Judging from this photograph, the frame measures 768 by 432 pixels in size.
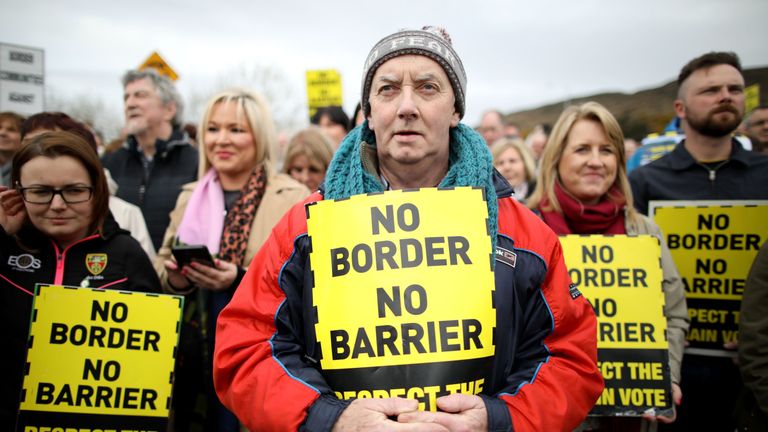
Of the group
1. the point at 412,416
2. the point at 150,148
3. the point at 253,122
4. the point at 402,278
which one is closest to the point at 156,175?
the point at 150,148

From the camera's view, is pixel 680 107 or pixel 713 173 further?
pixel 680 107

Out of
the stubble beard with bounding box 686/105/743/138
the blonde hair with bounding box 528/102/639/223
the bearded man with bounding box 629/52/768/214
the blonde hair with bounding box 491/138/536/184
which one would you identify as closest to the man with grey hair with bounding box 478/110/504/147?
the blonde hair with bounding box 491/138/536/184

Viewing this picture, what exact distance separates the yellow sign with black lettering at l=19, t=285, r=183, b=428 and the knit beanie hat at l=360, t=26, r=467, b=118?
1.65m

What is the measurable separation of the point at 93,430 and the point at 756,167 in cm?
455

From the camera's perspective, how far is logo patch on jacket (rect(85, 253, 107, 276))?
270 cm

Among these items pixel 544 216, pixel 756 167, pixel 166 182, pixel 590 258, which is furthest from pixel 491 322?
pixel 166 182

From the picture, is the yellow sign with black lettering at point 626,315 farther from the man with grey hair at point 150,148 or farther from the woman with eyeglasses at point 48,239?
the man with grey hair at point 150,148

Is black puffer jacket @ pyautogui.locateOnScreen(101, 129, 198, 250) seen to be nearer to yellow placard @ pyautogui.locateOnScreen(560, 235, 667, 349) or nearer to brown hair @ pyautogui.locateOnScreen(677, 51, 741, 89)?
yellow placard @ pyautogui.locateOnScreen(560, 235, 667, 349)

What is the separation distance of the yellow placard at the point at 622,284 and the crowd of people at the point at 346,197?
21 cm

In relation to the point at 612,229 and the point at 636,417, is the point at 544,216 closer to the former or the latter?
the point at 612,229

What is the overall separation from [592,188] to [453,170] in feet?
4.64

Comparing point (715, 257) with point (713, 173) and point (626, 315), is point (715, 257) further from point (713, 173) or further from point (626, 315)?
point (626, 315)

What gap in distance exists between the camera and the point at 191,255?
2762mm

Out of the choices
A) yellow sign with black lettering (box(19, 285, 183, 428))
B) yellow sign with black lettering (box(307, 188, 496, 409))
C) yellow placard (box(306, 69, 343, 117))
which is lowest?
yellow sign with black lettering (box(19, 285, 183, 428))
